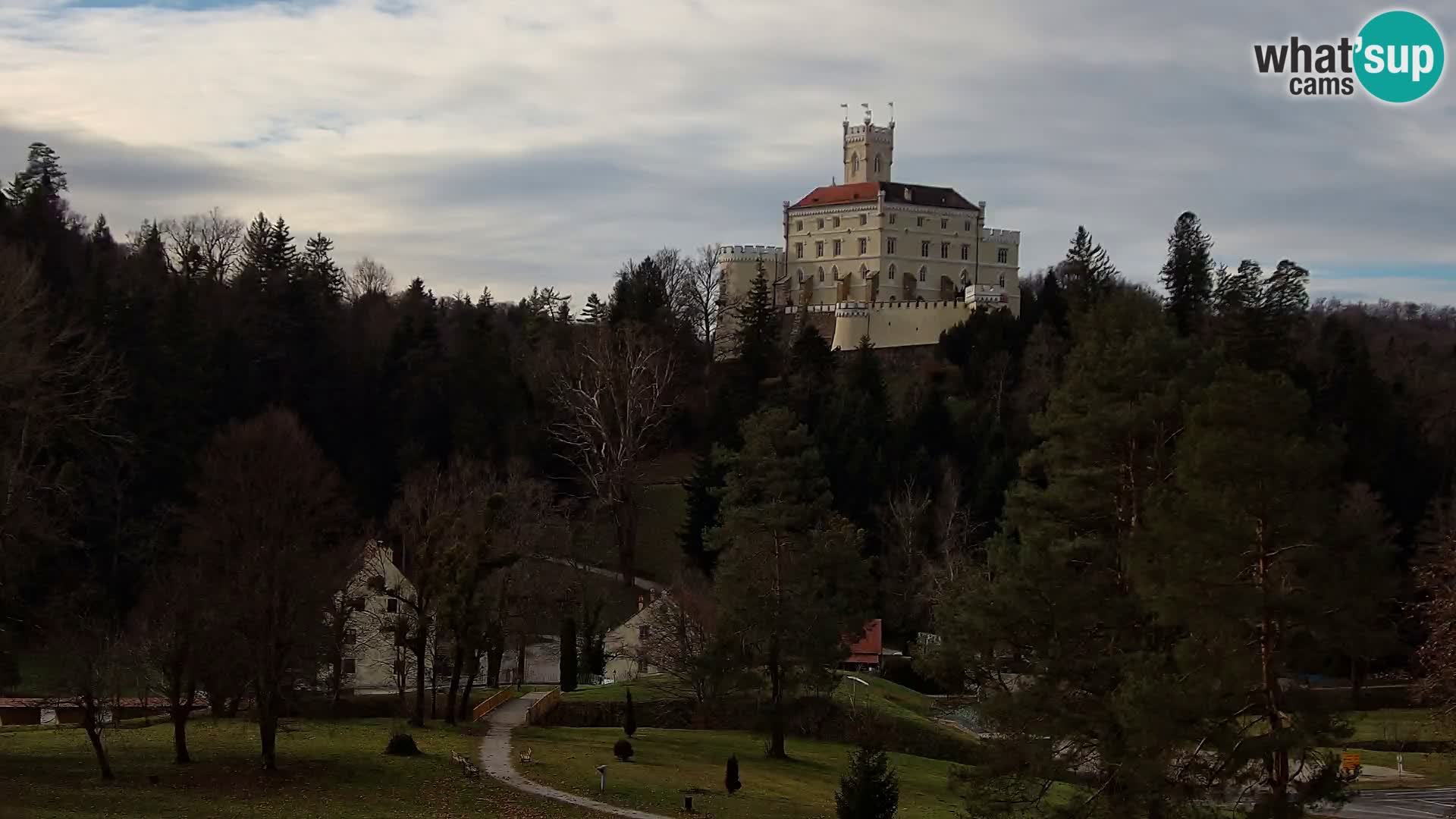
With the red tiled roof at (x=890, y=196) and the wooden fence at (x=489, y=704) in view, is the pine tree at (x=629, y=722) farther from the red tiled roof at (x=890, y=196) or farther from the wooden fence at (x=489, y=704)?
the red tiled roof at (x=890, y=196)

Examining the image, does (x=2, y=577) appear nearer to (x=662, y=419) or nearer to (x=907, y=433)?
(x=662, y=419)

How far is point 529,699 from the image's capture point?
45312 mm

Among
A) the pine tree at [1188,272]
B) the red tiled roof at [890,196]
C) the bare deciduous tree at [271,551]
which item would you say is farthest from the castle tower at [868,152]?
the bare deciduous tree at [271,551]

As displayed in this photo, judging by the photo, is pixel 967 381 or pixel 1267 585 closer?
pixel 1267 585

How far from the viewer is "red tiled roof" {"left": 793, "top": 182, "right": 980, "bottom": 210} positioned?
106m

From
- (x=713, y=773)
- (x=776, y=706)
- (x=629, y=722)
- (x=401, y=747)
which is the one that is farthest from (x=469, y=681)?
(x=713, y=773)

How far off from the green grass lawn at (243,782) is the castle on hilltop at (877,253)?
231 feet

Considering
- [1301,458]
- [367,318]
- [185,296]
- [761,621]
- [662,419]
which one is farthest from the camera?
[367,318]

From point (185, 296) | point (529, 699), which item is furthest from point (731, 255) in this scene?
point (529, 699)

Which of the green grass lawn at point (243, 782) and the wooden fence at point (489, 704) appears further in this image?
the wooden fence at point (489, 704)

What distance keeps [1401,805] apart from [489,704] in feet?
83.6

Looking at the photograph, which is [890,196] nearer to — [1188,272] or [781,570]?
[1188,272]

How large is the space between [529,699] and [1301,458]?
3008 centimetres

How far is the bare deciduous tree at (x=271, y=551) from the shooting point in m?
29.8
